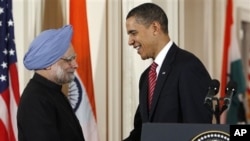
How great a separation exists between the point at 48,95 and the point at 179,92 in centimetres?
72

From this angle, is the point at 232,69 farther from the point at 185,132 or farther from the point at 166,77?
the point at 185,132

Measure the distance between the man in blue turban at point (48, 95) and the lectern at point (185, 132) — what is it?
94 cm

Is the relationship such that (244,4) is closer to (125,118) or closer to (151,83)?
(125,118)

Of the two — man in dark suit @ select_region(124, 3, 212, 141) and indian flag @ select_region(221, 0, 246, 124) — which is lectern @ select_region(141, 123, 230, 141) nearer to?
man in dark suit @ select_region(124, 3, 212, 141)

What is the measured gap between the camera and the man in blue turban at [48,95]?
3.20 m

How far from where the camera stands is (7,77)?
15.1 feet

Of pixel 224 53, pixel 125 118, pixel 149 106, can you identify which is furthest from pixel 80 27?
pixel 149 106

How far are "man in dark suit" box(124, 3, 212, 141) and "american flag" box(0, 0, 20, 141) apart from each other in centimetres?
133

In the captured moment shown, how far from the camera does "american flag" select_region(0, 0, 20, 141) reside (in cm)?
456

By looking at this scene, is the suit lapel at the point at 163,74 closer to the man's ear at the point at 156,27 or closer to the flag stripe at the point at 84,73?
the man's ear at the point at 156,27

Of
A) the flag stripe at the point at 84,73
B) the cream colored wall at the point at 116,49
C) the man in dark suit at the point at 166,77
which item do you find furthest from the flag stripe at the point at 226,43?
the man in dark suit at the point at 166,77

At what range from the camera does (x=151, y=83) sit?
3.53 metres

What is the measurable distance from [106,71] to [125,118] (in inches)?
17.1

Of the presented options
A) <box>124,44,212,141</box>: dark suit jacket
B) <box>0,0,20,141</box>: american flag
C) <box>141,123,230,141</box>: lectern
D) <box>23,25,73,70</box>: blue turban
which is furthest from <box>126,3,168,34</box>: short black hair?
<box>0,0,20,141</box>: american flag
